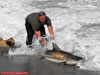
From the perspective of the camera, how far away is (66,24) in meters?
11.1

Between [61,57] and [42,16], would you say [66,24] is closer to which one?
[42,16]

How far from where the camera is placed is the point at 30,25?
7.91 metres

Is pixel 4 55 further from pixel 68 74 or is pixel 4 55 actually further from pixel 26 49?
pixel 68 74

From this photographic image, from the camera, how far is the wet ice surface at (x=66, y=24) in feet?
26.5

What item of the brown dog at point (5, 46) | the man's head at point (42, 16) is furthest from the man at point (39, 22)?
the brown dog at point (5, 46)

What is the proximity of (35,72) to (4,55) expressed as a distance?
197 centimetres

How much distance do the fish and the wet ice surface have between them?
32cm

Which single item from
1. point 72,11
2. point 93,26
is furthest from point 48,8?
point 93,26

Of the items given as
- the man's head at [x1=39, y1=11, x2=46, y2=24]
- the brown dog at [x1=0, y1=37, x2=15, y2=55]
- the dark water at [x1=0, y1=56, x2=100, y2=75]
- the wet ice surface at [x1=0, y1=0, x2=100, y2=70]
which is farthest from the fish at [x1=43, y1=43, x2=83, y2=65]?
the brown dog at [x1=0, y1=37, x2=15, y2=55]

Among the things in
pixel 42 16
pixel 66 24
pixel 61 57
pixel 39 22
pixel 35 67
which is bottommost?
pixel 35 67

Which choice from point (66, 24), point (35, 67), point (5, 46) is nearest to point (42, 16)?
point (35, 67)

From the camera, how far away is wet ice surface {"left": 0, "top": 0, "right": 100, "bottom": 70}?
8078mm

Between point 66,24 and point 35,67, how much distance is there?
16.4ft

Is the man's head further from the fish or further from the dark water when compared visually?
the dark water
